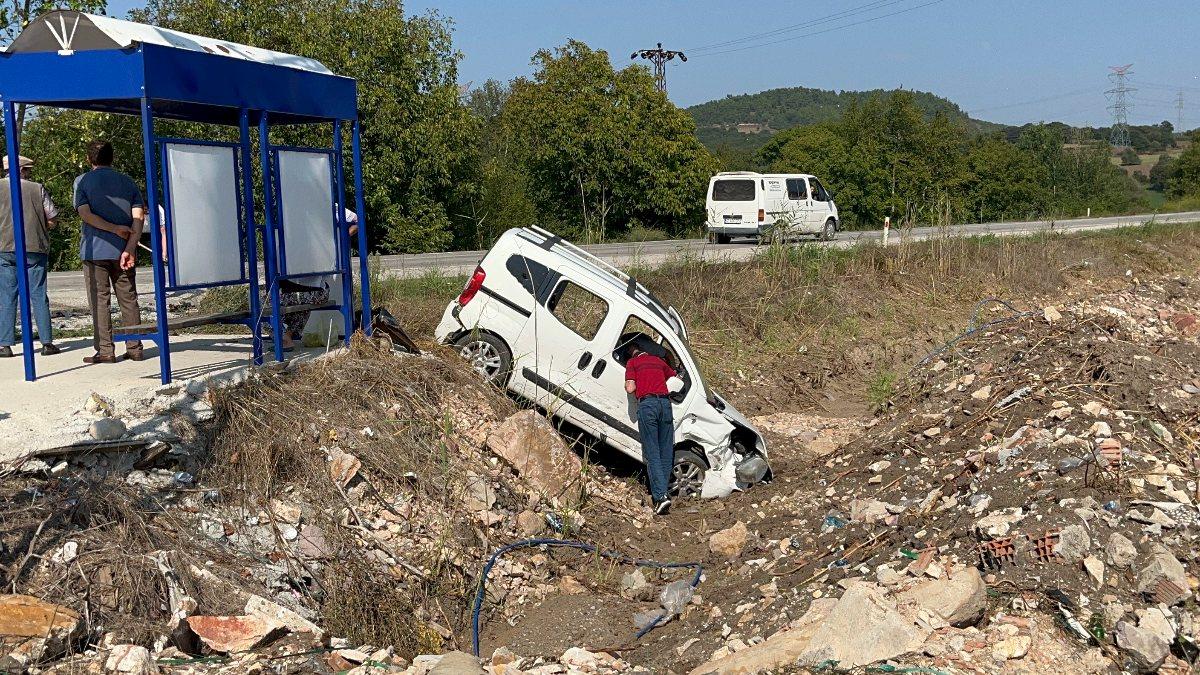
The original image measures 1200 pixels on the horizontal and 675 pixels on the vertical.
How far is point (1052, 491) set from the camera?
7.49m

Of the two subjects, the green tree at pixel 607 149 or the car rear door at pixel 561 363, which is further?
the green tree at pixel 607 149

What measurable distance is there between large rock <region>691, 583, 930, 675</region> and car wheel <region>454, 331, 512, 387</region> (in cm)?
448

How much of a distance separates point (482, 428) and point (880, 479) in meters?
3.59

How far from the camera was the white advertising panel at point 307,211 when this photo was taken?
366 inches

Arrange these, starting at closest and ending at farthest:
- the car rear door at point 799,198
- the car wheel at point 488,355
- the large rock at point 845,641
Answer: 1. the large rock at point 845,641
2. the car wheel at point 488,355
3. the car rear door at point 799,198

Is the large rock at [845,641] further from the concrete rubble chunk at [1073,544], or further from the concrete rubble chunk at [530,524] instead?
the concrete rubble chunk at [530,524]

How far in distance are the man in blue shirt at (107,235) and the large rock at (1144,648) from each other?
25.2 ft

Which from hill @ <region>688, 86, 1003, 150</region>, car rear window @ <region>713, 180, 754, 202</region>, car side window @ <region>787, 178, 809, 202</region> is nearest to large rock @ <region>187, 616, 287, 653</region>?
→ car rear window @ <region>713, 180, 754, 202</region>

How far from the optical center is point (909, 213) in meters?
20.7

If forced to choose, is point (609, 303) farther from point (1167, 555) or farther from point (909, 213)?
point (909, 213)

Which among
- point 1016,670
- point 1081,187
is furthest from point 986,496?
point 1081,187

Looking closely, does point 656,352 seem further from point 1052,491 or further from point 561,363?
point 1052,491

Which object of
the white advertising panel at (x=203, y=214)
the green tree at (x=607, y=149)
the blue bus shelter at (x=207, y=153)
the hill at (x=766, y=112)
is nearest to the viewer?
the blue bus shelter at (x=207, y=153)

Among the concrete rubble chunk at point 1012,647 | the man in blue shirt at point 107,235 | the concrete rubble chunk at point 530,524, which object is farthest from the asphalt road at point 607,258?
the concrete rubble chunk at point 1012,647
